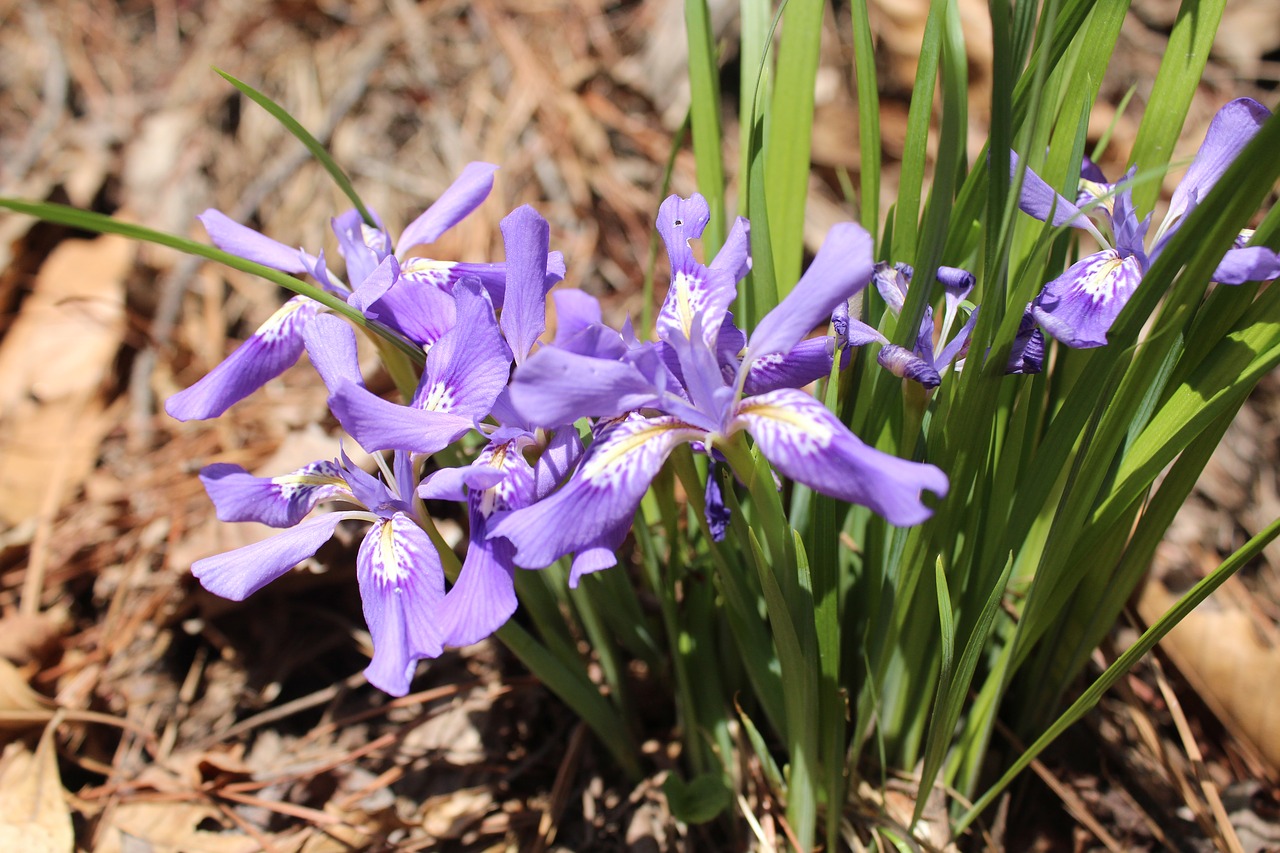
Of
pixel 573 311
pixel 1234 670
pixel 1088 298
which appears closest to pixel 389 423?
pixel 573 311

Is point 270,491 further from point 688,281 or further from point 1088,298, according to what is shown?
point 1088,298

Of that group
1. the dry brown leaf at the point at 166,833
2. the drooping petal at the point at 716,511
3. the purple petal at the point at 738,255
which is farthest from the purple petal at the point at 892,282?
the dry brown leaf at the point at 166,833

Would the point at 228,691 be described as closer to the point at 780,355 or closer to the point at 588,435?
the point at 588,435

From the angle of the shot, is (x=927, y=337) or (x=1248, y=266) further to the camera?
(x=927, y=337)

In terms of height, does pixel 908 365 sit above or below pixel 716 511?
above

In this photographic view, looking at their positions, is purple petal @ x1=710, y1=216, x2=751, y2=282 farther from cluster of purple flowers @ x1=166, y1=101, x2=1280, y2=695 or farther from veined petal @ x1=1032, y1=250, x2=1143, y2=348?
veined petal @ x1=1032, y1=250, x2=1143, y2=348
